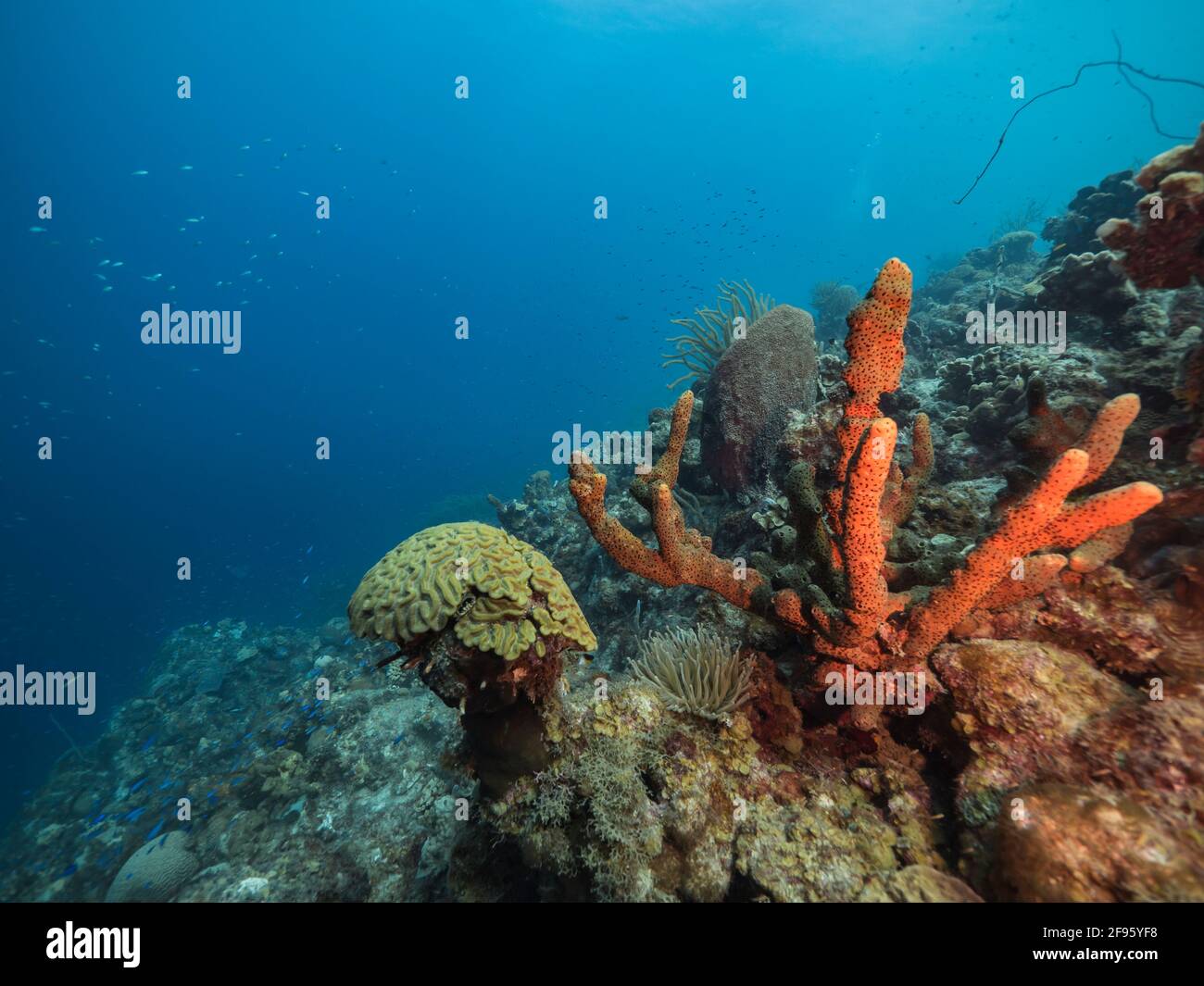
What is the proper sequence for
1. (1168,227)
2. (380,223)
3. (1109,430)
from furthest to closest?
(380,223), (1168,227), (1109,430)

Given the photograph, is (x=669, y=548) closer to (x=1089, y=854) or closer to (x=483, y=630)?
(x=483, y=630)

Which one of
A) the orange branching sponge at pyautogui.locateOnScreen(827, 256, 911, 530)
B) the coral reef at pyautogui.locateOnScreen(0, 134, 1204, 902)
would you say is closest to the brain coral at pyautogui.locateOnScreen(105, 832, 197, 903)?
the coral reef at pyautogui.locateOnScreen(0, 134, 1204, 902)

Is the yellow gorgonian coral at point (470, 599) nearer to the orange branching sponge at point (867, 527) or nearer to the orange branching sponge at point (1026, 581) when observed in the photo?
the orange branching sponge at point (867, 527)

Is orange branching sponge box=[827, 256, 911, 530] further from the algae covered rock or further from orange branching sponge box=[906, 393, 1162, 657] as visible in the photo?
the algae covered rock

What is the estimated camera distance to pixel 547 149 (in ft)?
331

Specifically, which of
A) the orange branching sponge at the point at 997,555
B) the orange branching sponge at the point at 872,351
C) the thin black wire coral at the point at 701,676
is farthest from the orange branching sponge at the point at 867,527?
the thin black wire coral at the point at 701,676

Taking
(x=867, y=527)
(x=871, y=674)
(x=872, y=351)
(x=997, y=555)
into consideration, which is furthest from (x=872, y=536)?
(x=871, y=674)

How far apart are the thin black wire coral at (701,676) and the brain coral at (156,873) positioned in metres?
8.50

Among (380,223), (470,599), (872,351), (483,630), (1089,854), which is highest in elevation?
(380,223)

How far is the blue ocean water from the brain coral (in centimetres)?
1786

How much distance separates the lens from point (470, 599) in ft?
10.7

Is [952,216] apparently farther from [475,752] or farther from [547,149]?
[475,752]

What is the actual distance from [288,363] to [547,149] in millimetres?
71065

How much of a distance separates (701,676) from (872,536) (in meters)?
1.76
